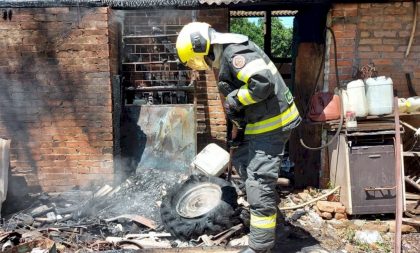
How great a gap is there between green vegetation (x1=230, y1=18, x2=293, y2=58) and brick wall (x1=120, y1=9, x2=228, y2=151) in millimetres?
12027

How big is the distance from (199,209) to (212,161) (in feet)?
2.55

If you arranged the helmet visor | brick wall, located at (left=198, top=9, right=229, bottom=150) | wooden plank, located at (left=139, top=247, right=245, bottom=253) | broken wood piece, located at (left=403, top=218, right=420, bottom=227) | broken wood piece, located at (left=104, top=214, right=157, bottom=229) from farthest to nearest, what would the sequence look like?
brick wall, located at (left=198, top=9, right=229, bottom=150) < broken wood piece, located at (left=104, top=214, right=157, bottom=229) < broken wood piece, located at (left=403, top=218, right=420, bottom=227) < wooden plank, located at (left=139, top=247, right=245, bottom=253) < the helmet visor

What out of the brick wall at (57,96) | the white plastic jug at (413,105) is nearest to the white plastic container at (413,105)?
the white plastic jug at (413,105)

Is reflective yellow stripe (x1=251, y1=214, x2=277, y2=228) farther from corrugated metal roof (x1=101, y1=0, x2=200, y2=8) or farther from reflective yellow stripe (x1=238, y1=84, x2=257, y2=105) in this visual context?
corrugated metal roof (x1=101, y1=0, x2=200, y2=8)

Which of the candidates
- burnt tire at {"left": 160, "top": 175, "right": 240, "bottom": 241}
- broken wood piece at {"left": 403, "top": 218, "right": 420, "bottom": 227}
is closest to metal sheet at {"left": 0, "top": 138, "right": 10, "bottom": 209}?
burnt tire at {"left": 160, "top": 175, "right": 240, "bottom": 241}

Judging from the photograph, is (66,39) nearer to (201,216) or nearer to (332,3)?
(201,216)

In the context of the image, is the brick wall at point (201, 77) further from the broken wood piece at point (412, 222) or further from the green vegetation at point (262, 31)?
the green vegetation at point (262, 31)

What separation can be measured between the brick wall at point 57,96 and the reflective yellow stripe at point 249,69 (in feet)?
8.51

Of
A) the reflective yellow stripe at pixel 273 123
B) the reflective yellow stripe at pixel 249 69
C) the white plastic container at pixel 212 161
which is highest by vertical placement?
the reflective yellow stripe at pixel 249 69

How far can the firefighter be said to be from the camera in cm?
410

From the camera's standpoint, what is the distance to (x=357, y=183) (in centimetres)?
527

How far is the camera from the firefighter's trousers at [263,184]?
4145 mm

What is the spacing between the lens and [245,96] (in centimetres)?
399

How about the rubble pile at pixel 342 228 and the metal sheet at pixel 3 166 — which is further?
the metal sheet at pixel 3 166
